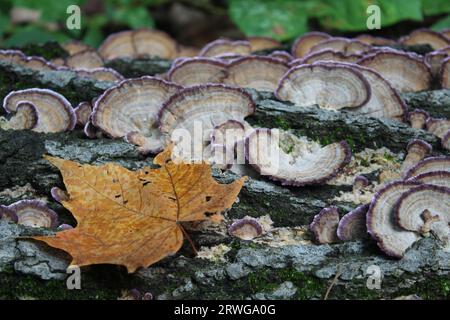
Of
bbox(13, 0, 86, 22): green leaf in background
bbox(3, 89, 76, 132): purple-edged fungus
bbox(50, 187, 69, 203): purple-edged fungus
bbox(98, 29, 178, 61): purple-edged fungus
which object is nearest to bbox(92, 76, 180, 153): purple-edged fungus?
bbox(3, 89, 76, 132): purple-edged fungus

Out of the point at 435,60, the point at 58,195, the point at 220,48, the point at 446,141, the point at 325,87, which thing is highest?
the point at 220,48

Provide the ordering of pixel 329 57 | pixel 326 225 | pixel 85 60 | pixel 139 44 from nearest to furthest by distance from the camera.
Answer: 1. pixel 326 225
2. pixel 329 57
3. pixel 85 60
4. pixel 139 44

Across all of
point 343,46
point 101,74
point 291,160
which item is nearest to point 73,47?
point 101,74

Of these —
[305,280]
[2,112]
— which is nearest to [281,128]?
[305,280]

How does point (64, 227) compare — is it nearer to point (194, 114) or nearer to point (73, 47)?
point (194, 114)

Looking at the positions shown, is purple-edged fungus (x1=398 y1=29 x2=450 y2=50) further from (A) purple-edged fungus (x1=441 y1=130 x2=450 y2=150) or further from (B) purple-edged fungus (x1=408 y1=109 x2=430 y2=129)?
(A) purple-edged fungus (x1=441 y1=130 x2=450 y2=150)

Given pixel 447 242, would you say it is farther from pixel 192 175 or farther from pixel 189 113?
pixel 189 113

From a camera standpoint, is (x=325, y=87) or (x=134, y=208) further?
(x=325, y=87)
